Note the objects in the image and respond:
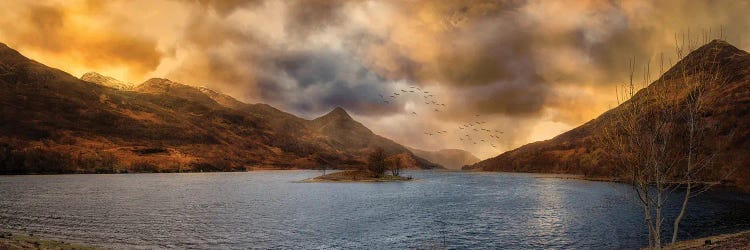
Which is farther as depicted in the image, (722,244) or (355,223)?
(355,223)

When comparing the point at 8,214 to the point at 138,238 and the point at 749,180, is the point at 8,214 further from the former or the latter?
the point at 749,180

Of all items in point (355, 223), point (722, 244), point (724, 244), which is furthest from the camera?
point (355, 223)

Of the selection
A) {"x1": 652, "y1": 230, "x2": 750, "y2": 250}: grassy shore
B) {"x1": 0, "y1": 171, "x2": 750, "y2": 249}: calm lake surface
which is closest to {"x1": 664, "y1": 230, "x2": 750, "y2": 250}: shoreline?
{"x1": 652, "y1": 230, "x2": 750, "y2": 250}: grassy shore

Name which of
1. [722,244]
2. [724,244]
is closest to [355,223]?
[722,244]

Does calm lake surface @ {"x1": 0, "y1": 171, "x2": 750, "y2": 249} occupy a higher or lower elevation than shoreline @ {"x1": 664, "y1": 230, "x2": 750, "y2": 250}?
lower

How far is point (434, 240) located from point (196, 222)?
45126 millimetres

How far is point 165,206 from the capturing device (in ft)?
342

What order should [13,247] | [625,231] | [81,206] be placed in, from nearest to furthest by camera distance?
[13,247], [625,231], [81,206]

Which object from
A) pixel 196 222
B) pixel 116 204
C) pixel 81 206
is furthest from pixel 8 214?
pixel 196 222

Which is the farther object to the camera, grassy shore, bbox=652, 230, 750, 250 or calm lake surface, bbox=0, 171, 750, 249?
calm lake surface, bbox=0, 171, 750, 249

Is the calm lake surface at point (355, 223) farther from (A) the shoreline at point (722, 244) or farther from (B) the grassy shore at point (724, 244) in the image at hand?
(B) the grassy shore at point (724, 244)

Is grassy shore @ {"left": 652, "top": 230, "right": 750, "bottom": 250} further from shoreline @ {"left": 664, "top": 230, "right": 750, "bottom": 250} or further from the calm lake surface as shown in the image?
the calm lake surface

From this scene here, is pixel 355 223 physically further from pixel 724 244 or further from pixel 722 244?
pixel 724 244

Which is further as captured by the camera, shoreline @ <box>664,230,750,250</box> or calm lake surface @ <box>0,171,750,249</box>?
calm lake surface @ <box>0,171,750,249</box>
